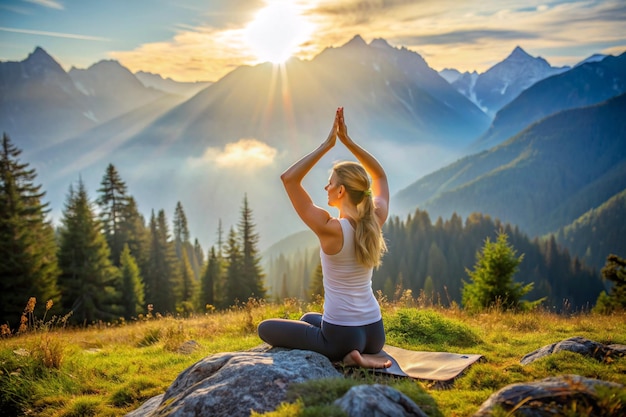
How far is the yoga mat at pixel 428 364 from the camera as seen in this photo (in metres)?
6.26

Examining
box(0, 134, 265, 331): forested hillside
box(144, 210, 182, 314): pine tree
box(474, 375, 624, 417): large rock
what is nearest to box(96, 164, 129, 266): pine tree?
box(0, 134, 265, 331): forested hillside

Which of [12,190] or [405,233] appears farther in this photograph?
[405,233]

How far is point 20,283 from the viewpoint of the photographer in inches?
1182

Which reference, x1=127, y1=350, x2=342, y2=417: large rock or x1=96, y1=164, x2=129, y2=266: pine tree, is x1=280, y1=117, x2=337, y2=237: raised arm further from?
x1=96, y1=164, x2=129, y2=266: pine tree

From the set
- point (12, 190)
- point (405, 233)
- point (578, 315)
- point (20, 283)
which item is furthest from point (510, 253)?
point (405, 233)

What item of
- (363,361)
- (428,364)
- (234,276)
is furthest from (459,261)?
(363,361)

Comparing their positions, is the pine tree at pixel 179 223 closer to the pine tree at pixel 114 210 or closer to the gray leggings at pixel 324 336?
the pine tree at pixel 114 210

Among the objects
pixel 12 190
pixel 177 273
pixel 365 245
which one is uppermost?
pixel 12 190

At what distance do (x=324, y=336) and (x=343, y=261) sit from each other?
1.10 metres

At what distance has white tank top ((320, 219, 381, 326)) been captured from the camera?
18.2 feet

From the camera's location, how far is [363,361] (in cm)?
579

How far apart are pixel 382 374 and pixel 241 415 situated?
2132 millimetres

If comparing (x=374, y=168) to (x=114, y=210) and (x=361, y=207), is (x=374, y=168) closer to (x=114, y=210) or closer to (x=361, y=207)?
(x=361, y=207)

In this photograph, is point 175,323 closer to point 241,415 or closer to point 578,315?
point 241,415
